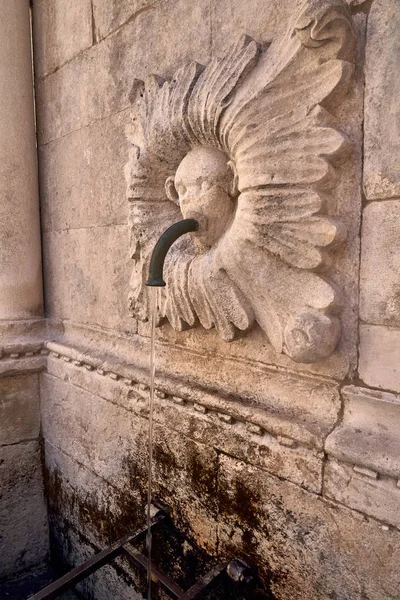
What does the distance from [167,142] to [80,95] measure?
2.99 ft

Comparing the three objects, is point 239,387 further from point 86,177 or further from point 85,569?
point 86,177

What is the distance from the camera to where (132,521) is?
2.01 m

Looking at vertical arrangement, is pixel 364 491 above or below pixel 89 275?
below

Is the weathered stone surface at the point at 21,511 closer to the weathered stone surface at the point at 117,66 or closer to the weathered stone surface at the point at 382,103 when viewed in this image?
the weathered stone surface at the point at 117,66

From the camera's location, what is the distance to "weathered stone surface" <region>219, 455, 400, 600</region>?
116 cm

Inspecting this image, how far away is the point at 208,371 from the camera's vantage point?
163 cm

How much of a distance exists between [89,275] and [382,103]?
155 centimetres

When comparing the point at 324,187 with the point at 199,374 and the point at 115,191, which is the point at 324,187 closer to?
the point at 199,374

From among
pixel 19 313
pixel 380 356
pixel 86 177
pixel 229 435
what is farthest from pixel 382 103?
pixel 19 313

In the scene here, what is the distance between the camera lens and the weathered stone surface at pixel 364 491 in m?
1.11

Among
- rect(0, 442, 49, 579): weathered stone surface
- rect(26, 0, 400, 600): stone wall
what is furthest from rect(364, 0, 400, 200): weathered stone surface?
rect(0, 442, 49, 579): weathered stone surface

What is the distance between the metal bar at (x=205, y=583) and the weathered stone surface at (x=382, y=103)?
4.22 feet

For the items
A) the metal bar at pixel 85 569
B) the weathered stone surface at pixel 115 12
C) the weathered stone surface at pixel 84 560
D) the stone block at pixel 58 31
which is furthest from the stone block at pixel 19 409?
the weathered stone surface at pixel 115 12

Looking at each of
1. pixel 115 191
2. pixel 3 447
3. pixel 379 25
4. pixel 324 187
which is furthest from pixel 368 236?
pixel 3 447
